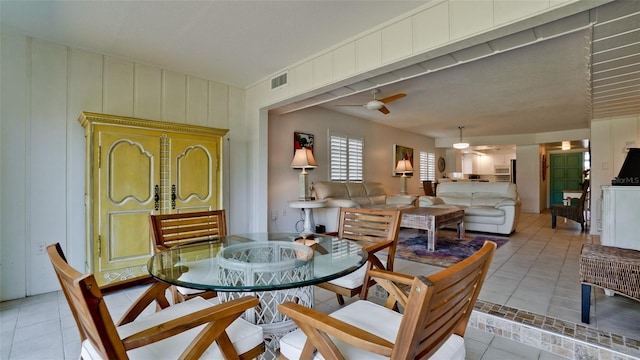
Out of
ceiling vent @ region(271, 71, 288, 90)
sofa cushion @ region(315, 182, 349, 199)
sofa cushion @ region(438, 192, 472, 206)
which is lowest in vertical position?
sofa cushion @ region(438, 192, 472, 206)

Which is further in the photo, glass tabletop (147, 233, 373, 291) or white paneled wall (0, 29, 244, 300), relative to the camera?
white paneled wall (0, 29, 244, 300)

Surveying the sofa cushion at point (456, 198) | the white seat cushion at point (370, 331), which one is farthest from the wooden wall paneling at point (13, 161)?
the sofa cushion at point (456, 198)

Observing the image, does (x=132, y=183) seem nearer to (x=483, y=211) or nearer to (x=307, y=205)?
(x=307, y=205)

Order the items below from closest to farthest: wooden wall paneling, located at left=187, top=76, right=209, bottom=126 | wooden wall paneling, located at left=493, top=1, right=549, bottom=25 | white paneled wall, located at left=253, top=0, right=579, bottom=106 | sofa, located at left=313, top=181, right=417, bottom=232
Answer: wooden wall paneling, located at left=493, top=1, right=549, bottom=25
white paneled wall, located at left=253, top=0, right=579, bottom=106
wooden wall paneling, located at left=187, top=76, right=209, bottom=126
sofa, located at left=313, top=181, right=417, bottom=232

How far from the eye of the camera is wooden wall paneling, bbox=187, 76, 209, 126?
389 cm

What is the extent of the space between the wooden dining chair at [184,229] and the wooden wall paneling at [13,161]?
1776mm

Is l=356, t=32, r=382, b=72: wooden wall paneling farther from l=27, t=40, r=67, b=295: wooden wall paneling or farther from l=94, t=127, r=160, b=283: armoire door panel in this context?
l=27, t=40, r=67, b=295: wooden wall paneling

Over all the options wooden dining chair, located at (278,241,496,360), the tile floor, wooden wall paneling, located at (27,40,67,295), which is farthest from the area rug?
wooden wall paneling, located at (27,40,67,295)

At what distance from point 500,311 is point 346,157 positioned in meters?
4.39

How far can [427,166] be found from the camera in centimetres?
934

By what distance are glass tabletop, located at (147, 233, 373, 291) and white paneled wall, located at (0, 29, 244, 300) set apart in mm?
1947

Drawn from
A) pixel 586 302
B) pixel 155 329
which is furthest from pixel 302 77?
pixel 586 302

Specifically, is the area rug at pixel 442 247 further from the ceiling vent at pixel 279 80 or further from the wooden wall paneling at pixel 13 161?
the wooden wall paneling at pixel 13 161

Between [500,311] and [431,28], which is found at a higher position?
[431,28]
